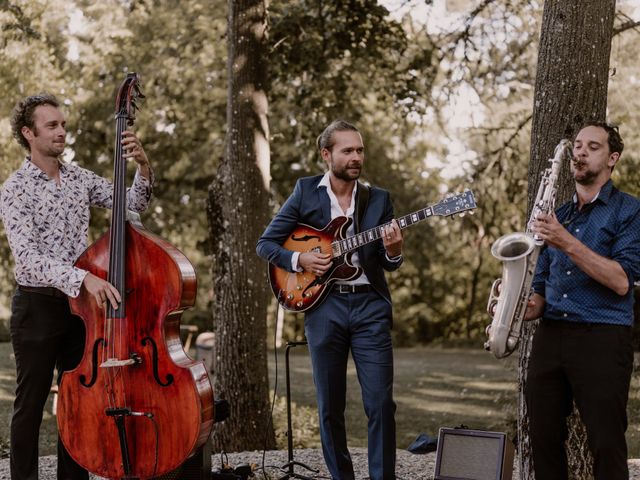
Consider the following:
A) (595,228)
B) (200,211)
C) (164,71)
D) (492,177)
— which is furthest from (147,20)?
(595,228)

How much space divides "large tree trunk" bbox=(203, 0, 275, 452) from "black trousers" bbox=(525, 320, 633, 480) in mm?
3731

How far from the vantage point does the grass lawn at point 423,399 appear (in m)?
9.09

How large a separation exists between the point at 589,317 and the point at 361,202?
57.0 inches

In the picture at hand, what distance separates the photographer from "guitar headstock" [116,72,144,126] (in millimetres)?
4180

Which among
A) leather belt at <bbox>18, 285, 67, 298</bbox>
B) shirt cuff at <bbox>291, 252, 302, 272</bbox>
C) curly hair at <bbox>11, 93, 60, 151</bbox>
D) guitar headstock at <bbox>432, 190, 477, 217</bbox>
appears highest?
curly hair at <bbox>11, 93, 60, 151</bbox>

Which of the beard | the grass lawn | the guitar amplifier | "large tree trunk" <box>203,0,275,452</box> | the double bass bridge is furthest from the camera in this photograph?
the grass lawn

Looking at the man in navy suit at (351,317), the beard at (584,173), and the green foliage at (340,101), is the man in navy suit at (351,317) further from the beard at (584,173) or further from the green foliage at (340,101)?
the green foliage at (340,101)

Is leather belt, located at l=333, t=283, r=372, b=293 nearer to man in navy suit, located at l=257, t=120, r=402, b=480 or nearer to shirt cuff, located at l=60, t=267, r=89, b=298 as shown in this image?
man in navy suit, located at l=257, t=120, r=402, b=480

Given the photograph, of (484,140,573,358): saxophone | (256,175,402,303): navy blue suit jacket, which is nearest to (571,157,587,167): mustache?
(484,140,573,358): saxophone

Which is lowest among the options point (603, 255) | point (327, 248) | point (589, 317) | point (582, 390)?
point (582, 390)

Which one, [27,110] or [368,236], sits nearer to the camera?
[27,110]

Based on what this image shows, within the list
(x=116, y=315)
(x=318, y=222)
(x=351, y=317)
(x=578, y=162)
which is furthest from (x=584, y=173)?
(x=116, y=315)

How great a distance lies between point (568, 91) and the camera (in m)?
4.68

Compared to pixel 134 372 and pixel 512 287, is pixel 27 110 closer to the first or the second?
pixel 134 372
